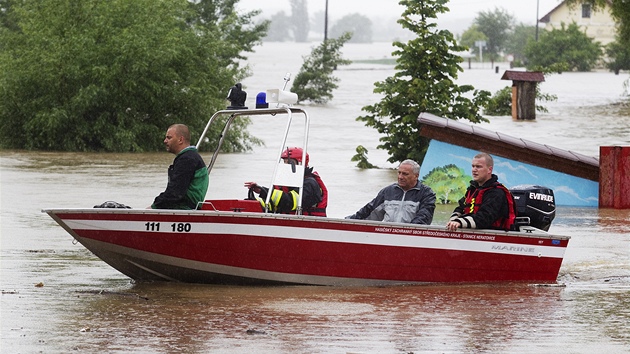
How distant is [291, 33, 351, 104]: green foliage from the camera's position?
52594 mm

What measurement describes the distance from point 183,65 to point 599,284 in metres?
22.3

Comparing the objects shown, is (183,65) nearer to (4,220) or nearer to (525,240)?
(4,220)

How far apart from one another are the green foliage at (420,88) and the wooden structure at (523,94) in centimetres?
1352

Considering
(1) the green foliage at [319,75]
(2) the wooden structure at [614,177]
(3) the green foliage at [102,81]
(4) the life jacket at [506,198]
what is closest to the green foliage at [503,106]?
(3) the green foliage at [102,81]

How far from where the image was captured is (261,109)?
1118 cm

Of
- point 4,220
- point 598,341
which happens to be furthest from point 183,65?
point 598,341

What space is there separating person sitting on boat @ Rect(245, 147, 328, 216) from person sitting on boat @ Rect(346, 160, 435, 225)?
1.81 feet

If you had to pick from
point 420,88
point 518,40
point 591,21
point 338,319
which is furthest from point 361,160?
point 518,40

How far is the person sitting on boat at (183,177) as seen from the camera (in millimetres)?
10648

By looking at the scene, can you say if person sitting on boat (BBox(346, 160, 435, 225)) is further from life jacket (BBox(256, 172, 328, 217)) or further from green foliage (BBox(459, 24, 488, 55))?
green foliage (BBox(459, 24, 488, 55))

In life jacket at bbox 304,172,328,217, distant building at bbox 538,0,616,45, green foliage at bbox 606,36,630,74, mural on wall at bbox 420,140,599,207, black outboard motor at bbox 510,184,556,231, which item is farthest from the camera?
distant building at bbox 538,0,616,45

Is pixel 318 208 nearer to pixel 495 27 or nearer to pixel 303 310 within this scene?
pixel 303 310

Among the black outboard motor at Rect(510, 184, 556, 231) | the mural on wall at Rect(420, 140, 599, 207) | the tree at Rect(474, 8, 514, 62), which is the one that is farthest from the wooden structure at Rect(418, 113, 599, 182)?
the tree at Rect(474, 8, 514, 62)

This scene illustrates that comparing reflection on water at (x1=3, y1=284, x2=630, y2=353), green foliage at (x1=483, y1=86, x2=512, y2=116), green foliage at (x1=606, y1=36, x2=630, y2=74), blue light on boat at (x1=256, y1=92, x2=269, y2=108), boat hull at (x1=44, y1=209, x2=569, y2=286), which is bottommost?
reflection on water at (x1=3, y1=284, x2=630, y2=353)
